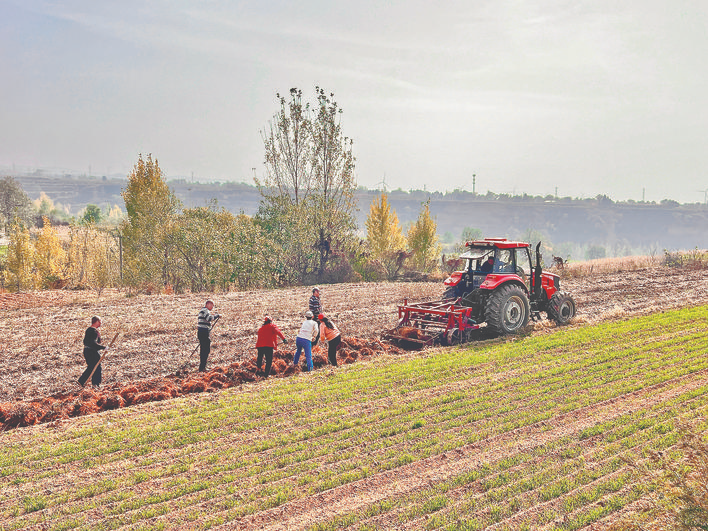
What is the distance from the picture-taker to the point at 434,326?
43.6 ft

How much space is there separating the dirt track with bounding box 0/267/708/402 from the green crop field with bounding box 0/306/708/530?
3.22 metres

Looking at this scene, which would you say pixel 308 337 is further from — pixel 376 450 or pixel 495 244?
pixel 495 244

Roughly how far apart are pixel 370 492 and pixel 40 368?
9.46 metres

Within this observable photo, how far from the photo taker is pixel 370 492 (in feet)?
19.9

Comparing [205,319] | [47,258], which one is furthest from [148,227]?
[205,319]

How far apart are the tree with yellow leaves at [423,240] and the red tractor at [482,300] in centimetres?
2328

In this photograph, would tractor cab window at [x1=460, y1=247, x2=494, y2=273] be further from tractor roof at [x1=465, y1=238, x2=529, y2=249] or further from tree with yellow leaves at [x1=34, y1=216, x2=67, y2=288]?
tree with yellow leaves at [x1=34, y1=216, x2=67, y2=288]

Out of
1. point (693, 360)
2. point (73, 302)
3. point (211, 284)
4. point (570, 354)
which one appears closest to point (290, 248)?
point (211, 284)

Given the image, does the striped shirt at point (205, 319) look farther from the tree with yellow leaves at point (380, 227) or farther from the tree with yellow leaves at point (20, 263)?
the tree with yellow leaves at point (380, 227)

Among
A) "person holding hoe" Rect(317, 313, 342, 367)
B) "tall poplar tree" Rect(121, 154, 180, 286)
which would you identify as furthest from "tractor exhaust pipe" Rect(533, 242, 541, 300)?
"tall poplar tree" Rect(121, 154, 180, 286)

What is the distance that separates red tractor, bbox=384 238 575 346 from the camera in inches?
508

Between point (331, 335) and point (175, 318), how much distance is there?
7546 mm

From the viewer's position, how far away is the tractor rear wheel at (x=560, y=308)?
14.6 m

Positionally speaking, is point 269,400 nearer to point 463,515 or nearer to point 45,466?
point 45,466
